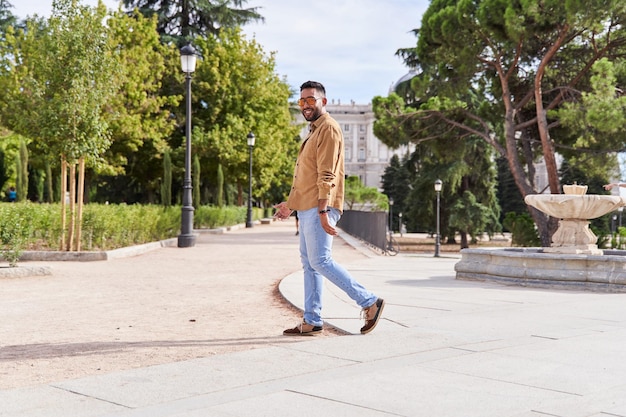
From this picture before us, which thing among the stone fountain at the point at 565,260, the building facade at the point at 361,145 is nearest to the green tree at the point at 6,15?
the stone fountain at the point at 565,260

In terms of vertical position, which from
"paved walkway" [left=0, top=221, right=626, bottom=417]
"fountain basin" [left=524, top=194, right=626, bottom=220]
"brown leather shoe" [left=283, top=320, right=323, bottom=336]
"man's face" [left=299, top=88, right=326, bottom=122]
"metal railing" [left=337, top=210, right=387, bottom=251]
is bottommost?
"paved walkway" [left=0, top=221, right=626, bottom=417]

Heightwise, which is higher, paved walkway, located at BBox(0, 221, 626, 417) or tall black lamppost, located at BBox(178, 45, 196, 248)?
tall black lamppost, located at BBox(178, 45, 196, 248)

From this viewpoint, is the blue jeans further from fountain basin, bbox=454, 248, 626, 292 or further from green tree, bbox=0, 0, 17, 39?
green tree, bbox=0, 0, 17, 39

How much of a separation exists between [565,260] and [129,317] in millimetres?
5846

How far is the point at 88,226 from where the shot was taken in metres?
15.8

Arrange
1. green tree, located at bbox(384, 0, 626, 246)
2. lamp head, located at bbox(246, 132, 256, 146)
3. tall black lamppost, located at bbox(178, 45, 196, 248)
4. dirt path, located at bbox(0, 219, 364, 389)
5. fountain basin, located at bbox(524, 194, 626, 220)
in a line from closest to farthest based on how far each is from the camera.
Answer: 1. dirt path, located at bbox(0, 219, 364, 389)
2. fountain basin, located at bbox(524, 194, 626, 220)
3. tall black lamppost, located at bbox(178, 45, 196, 248)
4. green tree, located at bbox(384, 0, 626, 246)
5. lamp head, located at bbox(246, 132, 256, 146)

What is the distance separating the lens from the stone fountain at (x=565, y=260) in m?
9.96

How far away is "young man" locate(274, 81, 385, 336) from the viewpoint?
5.51 meters

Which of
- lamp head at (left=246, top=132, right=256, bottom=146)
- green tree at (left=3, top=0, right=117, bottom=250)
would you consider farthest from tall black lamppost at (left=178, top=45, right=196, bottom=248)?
lamp head at (left=246, top=132, right=256, bottom=146)

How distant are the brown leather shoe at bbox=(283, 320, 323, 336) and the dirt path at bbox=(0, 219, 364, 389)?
0.10m

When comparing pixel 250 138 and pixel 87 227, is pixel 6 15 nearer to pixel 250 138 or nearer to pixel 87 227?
pixel 250 138

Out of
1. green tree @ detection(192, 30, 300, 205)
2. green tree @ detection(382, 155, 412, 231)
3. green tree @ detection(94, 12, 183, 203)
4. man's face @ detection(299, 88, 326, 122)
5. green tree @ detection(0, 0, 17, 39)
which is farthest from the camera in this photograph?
green tree @ detection(382, 155, 412, 231)

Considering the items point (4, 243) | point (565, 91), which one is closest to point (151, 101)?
point (565, 91)

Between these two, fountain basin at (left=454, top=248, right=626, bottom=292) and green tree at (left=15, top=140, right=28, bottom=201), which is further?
green tree at (left=15, top=140, right=28, bottom=201)
